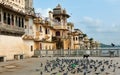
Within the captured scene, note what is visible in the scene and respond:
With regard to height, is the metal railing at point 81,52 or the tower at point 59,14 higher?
the tower at point 59,14

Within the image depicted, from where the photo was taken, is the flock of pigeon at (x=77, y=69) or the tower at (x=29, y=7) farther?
the tower at (x=29, y=7)

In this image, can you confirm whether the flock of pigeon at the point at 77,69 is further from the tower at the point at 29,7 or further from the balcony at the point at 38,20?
the balcony at the point at 38,20

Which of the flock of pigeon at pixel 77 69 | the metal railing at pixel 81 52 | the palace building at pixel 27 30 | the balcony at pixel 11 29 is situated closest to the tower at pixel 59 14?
the palace building at pixel 27 30

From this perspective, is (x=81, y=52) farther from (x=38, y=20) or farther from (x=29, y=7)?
(x=29, y=7)

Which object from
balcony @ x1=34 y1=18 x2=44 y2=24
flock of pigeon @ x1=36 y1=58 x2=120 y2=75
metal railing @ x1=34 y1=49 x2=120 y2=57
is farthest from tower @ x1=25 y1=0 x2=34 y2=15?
flock of pigeon @ x1=36 y1=58 x2=120 y2=75

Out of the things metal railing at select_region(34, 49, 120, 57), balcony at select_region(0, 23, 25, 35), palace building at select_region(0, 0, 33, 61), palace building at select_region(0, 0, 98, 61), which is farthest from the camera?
metal railing at select_region(34, 49, 120, 57)

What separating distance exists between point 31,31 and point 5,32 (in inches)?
738

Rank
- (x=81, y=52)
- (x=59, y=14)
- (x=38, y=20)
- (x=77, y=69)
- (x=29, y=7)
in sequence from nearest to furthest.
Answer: (x=77, y=69)
(x=81, y=52)
(x=29, y=7)
(x=38, y=20)
(x=59, y=14)

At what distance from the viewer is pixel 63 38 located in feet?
302

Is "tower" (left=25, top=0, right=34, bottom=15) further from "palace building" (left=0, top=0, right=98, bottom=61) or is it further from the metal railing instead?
the metal railing

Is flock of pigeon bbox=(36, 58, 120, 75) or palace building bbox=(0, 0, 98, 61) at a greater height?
palace building bbox=(0, 0, 98, 61)

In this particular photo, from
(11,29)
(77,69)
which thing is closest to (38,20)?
(11,29)

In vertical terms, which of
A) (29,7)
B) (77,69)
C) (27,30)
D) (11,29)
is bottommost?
(77,69)

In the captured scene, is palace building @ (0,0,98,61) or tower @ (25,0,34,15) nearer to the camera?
palace building @ (0,0,98,61)
